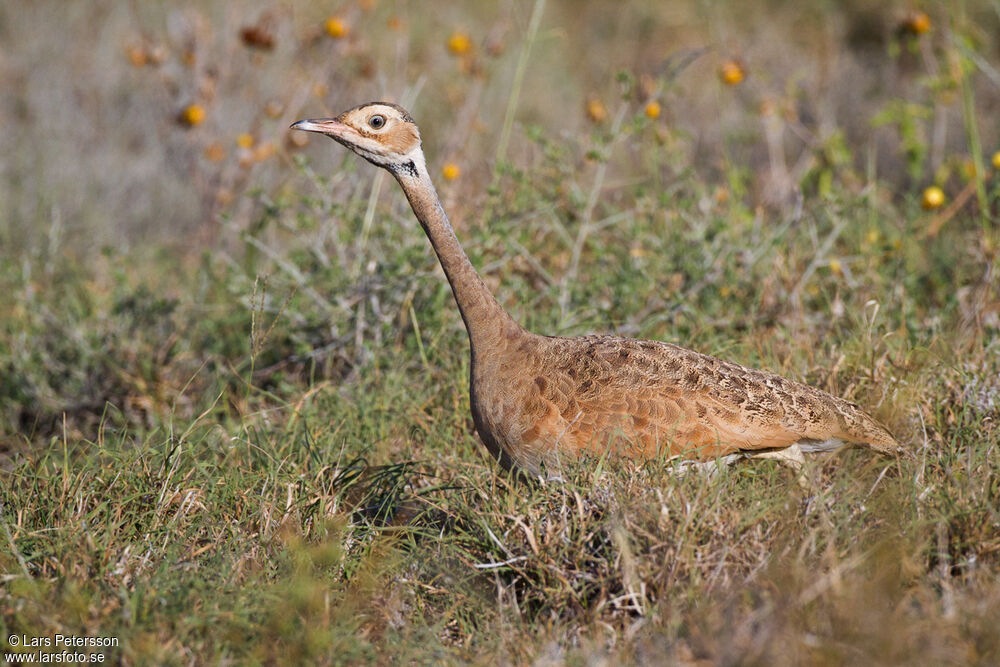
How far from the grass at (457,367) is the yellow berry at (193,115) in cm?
41

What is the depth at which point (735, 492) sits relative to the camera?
3283 millimetres

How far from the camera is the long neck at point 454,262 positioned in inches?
142

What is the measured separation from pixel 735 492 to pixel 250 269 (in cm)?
340

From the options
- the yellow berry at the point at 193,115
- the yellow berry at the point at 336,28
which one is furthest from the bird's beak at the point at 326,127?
the yellow berry at the point at 193,115

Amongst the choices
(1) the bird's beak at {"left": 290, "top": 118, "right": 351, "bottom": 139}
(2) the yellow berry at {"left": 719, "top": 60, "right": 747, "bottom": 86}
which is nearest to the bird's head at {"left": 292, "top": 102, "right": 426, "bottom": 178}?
(1) the bird's beak at {"left": 290, "top": 118, "right": 351, "bottom": 139}

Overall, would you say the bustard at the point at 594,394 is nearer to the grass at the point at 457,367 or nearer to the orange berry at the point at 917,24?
the grass at the point at 457,367

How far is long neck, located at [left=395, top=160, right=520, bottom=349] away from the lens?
361 centimetres

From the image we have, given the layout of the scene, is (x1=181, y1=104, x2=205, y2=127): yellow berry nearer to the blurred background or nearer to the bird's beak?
the blurred background

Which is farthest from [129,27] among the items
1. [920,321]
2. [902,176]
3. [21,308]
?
[920,321]

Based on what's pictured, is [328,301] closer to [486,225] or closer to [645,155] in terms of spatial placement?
[486,225]

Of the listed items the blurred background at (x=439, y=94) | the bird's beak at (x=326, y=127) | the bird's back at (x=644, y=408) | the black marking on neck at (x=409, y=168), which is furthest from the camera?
the blurred background at (x=439, y=94)

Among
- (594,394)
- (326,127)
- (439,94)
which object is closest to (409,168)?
(326,127)

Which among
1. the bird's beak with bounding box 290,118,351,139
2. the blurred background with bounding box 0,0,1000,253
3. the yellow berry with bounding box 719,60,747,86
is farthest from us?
the blurred background with bounding box 0,0,1000,253

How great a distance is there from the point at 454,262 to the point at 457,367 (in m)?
1.00
